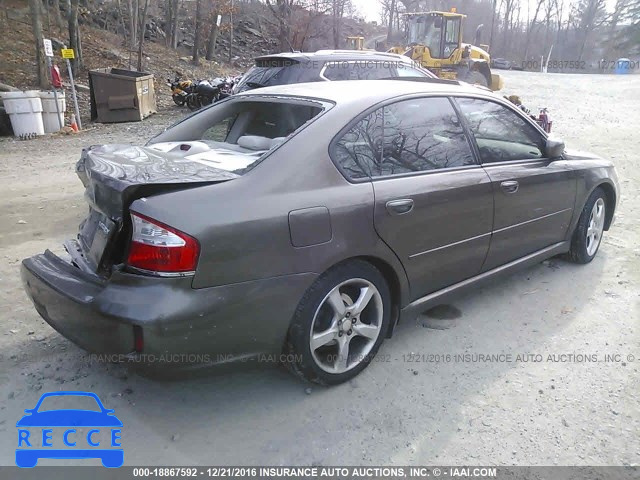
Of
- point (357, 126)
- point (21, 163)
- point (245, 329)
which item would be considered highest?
point (357, 126)

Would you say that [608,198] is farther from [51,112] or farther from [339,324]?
[51,112]

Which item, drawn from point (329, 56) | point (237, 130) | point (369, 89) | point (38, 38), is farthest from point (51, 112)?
point (369, 89)

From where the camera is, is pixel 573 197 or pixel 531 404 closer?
pixel 531 404

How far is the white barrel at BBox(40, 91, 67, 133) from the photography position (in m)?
11.5

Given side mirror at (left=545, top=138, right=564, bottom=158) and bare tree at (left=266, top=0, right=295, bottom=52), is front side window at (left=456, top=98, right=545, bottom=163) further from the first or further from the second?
bare tree at (left=266, top=0, right=295, bottom=52)

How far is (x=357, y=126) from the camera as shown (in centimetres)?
298

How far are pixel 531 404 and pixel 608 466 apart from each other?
48cm

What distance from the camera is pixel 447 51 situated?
20.0m

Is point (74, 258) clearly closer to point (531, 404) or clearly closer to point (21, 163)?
point (531, 404)

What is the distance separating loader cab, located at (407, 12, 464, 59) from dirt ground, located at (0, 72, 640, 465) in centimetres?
1742

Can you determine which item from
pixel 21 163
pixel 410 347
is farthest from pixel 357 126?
pixel 21 163

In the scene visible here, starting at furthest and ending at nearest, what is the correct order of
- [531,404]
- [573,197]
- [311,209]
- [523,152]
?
[573,197], [523,152], [531,404], [311,209]

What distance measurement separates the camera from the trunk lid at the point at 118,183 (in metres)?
2.45

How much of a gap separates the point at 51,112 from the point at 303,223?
438 inches
